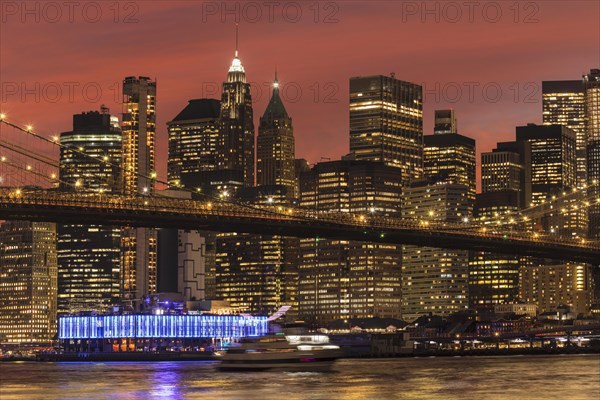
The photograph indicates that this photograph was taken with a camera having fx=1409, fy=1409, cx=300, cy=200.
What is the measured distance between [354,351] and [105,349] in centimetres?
3173

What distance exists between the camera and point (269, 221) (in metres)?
93.4

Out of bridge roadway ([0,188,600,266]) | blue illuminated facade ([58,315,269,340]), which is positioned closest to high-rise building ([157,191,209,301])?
blue illuminated facade ([58,315,269,340])

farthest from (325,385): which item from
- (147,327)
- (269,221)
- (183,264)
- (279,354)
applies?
(183,264)

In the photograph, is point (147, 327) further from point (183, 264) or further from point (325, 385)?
point (325, 385)

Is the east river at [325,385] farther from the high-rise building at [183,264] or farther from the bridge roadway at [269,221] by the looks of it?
the high-rise building at [183,264]

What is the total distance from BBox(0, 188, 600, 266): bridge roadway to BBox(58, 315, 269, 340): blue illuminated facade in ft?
172

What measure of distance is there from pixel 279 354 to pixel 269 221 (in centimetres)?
2201

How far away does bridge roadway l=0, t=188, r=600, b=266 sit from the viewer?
277 ft

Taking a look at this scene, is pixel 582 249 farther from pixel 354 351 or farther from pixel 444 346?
pixel 444 346

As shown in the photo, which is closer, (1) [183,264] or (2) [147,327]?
(2) [147,327]

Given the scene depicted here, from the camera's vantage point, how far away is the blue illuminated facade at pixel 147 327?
148m

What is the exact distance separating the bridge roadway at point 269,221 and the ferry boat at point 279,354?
51.1 ft

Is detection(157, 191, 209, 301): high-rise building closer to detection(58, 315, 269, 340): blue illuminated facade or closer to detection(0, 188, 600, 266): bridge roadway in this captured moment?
detection(58, 315, 269, 340): blue illuminated facade

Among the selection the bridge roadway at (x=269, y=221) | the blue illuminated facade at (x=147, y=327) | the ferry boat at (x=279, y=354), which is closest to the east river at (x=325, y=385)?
the ferry boat at (x=279, y=354)
